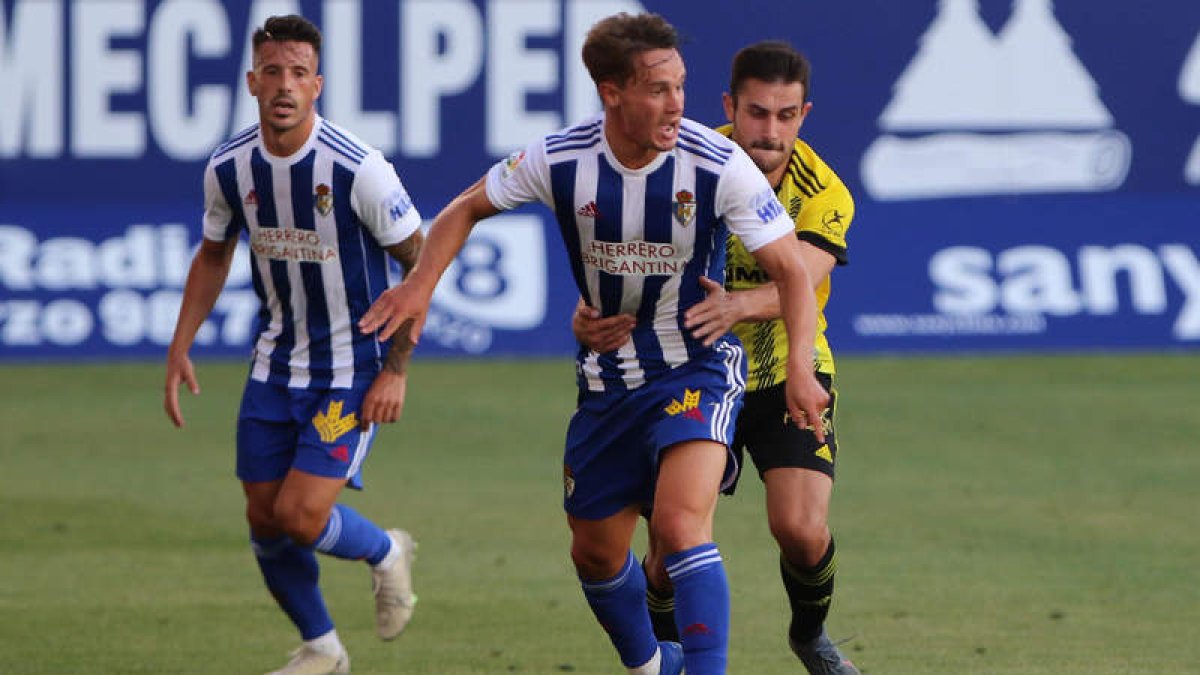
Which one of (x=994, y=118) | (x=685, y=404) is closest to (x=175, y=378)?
(x=685, y=404)

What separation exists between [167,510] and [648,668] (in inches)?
187

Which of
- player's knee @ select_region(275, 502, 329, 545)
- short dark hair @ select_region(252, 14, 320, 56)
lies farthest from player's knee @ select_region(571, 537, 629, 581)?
short dark hair @ select_region(252, 14, 320, 56)

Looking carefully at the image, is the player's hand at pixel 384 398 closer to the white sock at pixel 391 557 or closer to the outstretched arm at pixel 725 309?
the white sock at pixel 391 557

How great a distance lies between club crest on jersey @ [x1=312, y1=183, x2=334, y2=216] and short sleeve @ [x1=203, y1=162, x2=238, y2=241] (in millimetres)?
365

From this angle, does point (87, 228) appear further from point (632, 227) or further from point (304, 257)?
point (632, 227)

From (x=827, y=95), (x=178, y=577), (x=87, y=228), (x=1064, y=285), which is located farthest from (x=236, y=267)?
(x=178, y=577)

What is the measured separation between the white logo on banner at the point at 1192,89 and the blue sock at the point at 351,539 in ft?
40.3

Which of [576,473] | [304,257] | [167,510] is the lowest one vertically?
[167,510]

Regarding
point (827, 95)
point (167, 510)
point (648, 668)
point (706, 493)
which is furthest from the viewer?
point (827, 95)

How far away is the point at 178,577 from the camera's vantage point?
9.30 meters

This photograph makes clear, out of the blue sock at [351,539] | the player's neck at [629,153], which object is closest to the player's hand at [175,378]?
→ the blue sock at [351,539]

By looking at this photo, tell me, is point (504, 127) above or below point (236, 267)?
above

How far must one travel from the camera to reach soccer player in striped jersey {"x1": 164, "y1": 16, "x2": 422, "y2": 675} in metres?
7.32

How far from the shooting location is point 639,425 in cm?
661
